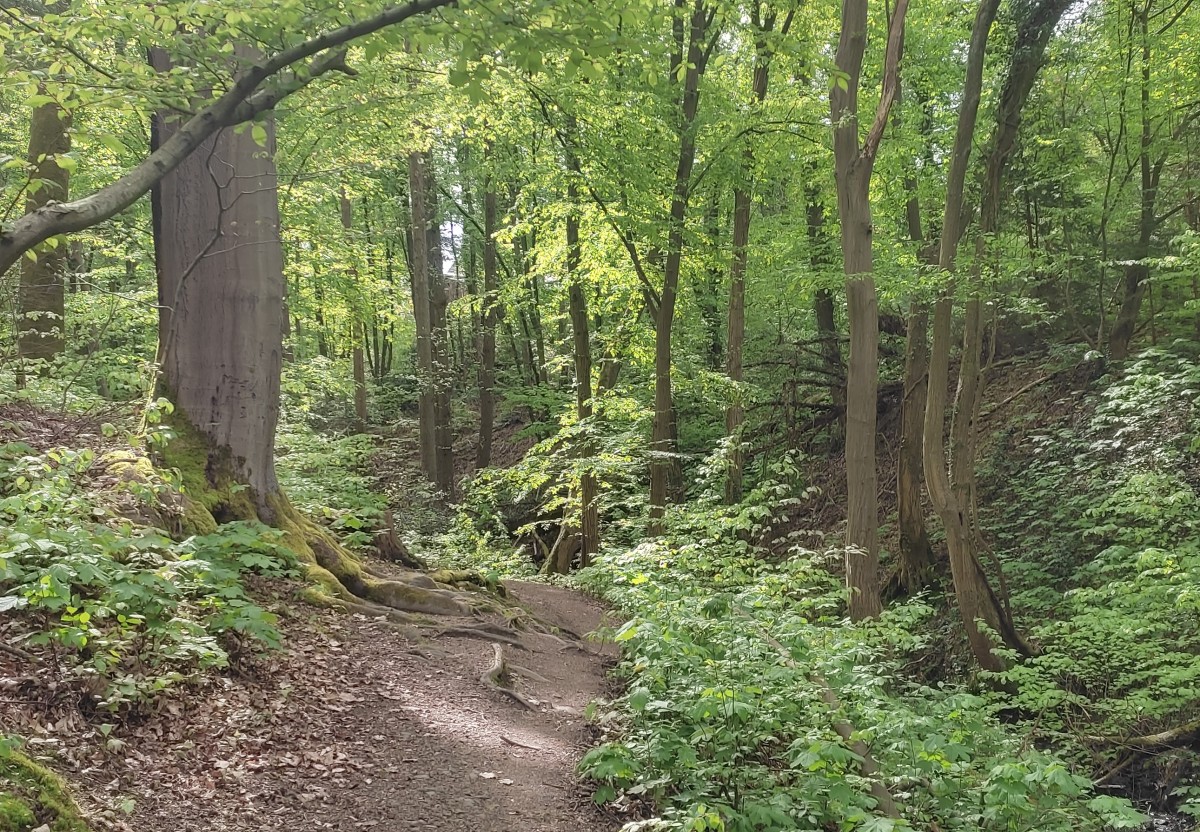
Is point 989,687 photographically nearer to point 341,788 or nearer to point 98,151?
point 341,788

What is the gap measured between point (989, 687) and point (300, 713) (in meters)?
8.09

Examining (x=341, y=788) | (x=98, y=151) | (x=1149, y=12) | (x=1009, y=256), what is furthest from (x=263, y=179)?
(x=1149, y=12)

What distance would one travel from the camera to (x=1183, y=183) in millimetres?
12203

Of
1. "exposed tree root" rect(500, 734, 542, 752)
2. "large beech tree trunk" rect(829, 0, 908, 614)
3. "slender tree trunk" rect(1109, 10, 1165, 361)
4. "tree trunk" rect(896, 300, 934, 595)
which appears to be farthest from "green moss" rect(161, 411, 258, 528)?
"slender tree trunk" rect(1109, 10, 1165, 361)

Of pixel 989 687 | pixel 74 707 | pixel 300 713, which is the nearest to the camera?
pixel 74 707

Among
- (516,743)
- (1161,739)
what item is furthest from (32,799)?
(1161,739)

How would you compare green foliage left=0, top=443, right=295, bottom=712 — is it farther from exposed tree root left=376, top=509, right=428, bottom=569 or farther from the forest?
exposed tree root left=376, top=509, right=428, bottom=569

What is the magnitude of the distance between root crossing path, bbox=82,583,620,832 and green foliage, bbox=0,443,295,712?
0.32 metres

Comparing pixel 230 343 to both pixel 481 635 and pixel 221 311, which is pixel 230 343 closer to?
pixel 221 311

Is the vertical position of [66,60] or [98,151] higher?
[98,151]

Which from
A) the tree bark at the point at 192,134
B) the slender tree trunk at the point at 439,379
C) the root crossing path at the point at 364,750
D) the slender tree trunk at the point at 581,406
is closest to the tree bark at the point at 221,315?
the root crossing path at the point at 364,750

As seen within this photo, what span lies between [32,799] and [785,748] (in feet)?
13.5

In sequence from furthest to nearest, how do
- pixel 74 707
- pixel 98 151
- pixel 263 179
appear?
1. pixel 98 151
2. pixel 263 179
3. pixel 74 707

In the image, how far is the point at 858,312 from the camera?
8.89m
